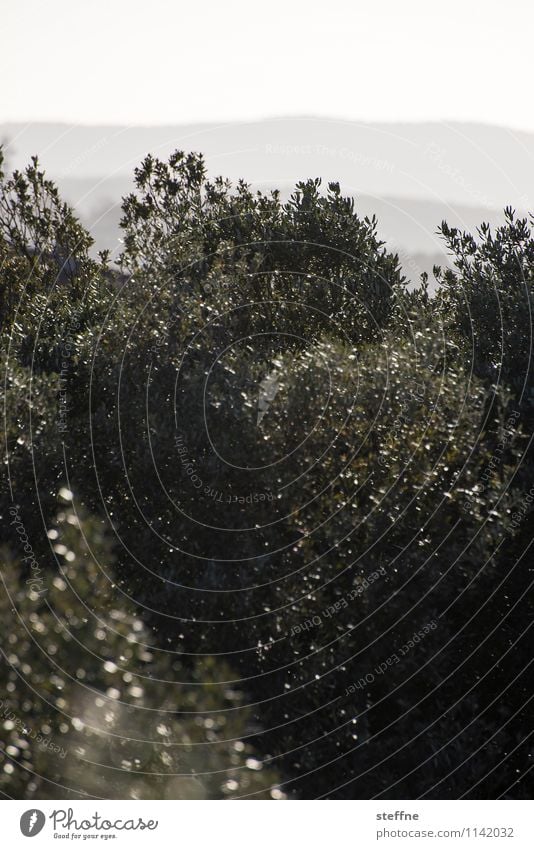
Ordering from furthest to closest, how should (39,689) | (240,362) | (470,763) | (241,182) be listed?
1. (241,182)
2. (240,362)
3. (470,763)
4. (39,689)

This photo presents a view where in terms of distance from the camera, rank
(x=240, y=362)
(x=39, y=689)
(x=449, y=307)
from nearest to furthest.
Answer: (x=39, y=689) → (x=240, y=362) → (x=449, y=307)

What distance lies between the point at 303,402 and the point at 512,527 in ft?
11.4

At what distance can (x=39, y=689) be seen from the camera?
657cm

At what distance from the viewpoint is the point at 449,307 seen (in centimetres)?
1741

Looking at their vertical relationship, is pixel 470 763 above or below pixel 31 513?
below

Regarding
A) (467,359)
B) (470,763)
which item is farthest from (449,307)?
(470,763)

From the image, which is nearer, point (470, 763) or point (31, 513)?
point (470, 763)

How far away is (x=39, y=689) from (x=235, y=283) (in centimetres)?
885

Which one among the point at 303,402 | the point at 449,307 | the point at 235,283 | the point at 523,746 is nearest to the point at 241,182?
the point at 449,307

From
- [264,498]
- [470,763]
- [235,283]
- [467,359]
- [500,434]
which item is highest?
[235,283]

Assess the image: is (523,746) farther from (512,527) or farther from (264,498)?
(264,498)

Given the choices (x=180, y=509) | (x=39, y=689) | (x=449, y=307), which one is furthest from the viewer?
(x=449, y=307)

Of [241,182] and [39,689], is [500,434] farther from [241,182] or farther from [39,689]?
[241,182]

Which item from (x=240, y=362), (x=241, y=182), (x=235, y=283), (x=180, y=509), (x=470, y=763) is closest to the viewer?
(x=470, y=763)
